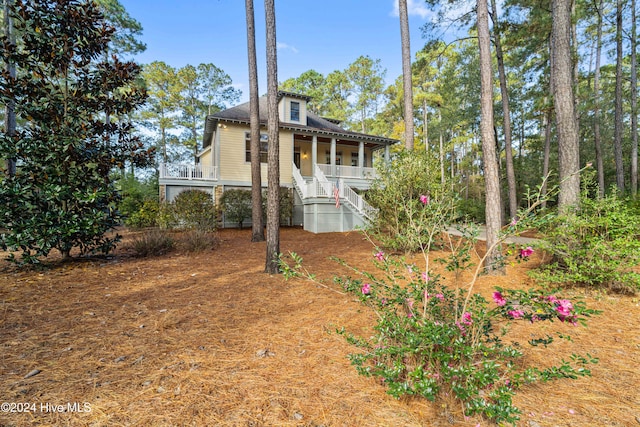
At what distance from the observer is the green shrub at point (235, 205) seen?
1242 cm

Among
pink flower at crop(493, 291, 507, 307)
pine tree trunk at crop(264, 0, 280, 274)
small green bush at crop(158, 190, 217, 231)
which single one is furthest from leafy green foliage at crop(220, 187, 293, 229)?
pink flower at crop(493, 291, 507, 307)

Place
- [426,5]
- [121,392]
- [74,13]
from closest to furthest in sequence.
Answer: [121,392], [74,13], [426,5]

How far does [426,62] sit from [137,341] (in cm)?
1059

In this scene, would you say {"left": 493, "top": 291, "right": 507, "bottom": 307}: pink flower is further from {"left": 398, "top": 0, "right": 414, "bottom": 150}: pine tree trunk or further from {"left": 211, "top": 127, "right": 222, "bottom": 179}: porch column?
{"left": 211, "top": 127, "right": 222, "bottom": 179}: porch column

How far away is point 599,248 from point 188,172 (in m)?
13.9

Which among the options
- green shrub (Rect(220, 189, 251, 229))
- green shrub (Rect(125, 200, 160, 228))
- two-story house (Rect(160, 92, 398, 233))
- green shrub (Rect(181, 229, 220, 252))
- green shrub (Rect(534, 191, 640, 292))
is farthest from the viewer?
green shrub (Rect(220, 189, 251, 229))

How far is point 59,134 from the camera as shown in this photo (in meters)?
4.80

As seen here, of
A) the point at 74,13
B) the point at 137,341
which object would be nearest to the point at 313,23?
the point at 74,13

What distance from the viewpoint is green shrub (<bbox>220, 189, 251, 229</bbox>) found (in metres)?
12.4

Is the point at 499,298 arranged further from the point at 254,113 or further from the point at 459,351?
the point at 254,113

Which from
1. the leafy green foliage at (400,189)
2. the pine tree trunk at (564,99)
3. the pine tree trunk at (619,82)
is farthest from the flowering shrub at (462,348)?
the pine tree trunk at (619,82)

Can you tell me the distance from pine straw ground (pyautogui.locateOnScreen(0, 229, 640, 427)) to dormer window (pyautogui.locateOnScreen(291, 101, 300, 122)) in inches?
527

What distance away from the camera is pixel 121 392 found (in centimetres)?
171

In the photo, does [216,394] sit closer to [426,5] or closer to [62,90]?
[62,90]
